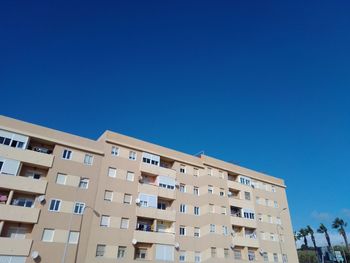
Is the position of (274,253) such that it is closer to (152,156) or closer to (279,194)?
(279,194)

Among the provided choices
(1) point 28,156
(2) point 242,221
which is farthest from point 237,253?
(1) point 28,156

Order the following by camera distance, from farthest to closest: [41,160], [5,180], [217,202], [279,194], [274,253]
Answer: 1. [279,194]
2. [274,253]
3. [217,202]
4. [41,160]
5. [5,180]

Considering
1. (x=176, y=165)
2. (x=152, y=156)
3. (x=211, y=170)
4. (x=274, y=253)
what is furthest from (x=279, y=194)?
(x=152, y=156)

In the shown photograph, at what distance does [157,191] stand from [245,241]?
16.3 metres

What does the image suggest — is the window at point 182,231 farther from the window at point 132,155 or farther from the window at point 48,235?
the window at point 48,235

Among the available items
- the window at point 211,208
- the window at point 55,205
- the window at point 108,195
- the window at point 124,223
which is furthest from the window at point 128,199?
the window at point 211,208

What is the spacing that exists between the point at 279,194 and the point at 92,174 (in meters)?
37.0

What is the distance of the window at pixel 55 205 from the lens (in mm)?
30178

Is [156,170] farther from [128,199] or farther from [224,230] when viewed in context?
[224,230]

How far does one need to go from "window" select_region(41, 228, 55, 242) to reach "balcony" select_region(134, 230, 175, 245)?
9.41 meters

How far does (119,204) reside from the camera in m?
34.5

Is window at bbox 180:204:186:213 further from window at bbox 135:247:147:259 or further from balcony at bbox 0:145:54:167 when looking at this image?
balcony at bbox 0:145:54:167

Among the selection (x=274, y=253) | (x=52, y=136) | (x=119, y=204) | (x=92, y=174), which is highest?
(x=52, y=136)

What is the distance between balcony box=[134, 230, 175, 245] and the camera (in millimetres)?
34250
